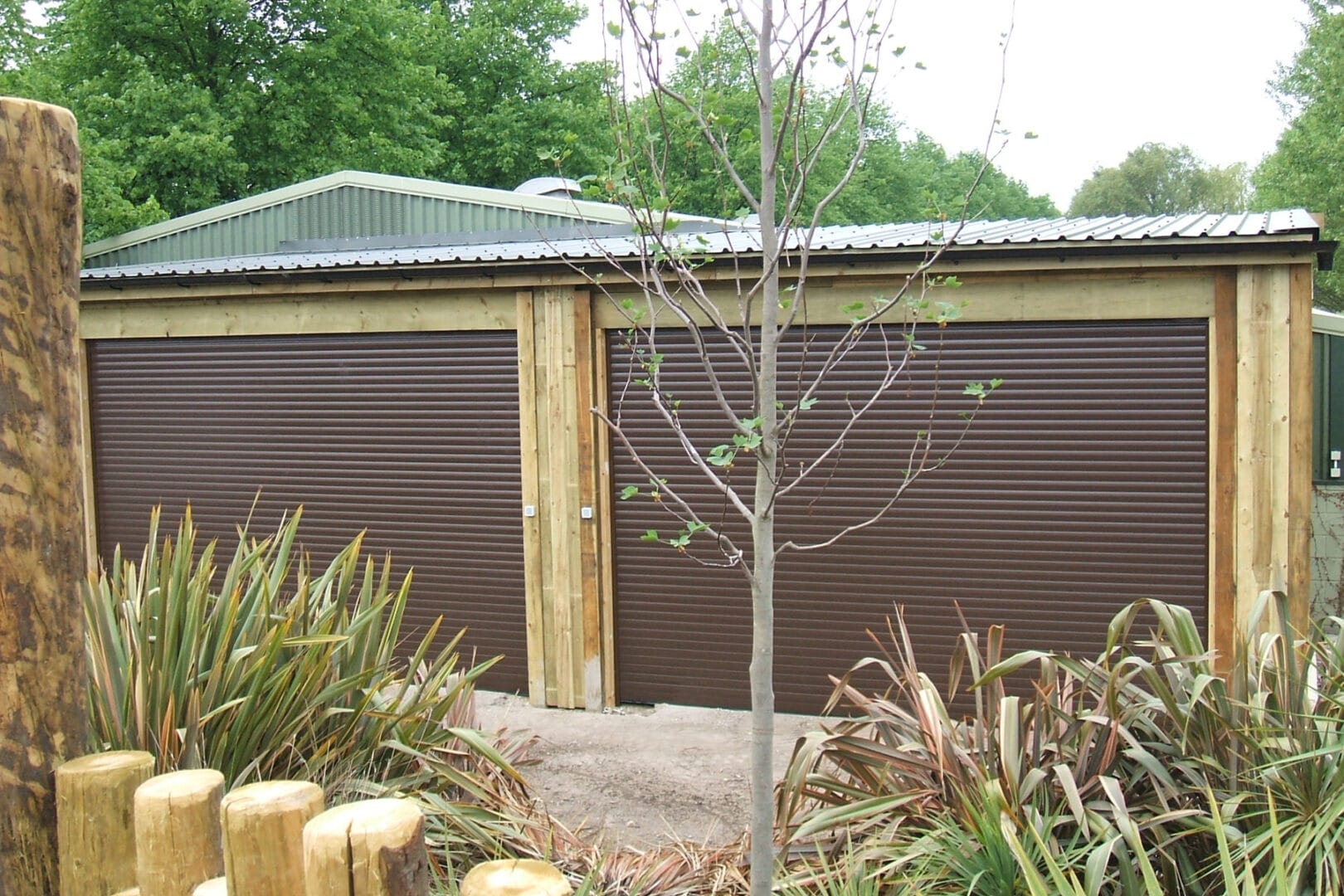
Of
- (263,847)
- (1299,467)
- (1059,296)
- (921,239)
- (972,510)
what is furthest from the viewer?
(921,239)

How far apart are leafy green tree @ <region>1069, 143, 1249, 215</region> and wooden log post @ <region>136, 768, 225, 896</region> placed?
61012 mm

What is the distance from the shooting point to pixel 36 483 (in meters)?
3.15

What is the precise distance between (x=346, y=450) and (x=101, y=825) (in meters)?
7.50

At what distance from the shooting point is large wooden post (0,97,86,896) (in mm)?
3088

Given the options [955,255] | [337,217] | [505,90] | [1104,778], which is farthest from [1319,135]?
[1104,778]

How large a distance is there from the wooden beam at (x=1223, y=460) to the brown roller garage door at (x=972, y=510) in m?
0.09

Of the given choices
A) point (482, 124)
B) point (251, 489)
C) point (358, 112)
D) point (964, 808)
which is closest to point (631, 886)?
point (964, 808)

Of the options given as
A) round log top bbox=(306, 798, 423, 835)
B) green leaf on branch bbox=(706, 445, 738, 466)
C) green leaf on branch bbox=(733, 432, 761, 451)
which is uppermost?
green leaf on branch bbox=(733, 432, 761, 451)

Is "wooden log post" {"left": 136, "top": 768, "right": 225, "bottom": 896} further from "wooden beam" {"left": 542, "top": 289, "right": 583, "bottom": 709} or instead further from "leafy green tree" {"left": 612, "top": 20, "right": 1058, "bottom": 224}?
"wooden beam" {"left": 542, "top": 289, "right": 583, "bottom": 709}

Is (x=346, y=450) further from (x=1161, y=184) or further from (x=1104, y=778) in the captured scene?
(x=1161, y=184)

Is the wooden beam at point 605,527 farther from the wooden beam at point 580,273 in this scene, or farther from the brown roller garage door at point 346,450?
the brown roller garage door at point 346,450

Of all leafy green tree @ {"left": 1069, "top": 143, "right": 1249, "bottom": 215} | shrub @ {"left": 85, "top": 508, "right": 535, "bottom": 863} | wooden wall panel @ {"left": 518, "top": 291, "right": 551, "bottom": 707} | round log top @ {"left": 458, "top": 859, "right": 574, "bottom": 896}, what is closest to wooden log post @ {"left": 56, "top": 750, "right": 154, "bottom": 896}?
shrub @ {"left": 85, "top": 508, "right": 535, "bottom": 863}

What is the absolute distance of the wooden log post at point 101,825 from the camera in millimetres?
3059

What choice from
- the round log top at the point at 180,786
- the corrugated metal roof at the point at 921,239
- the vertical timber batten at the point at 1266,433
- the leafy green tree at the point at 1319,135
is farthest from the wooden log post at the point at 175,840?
the leafy green tree at the point at 1319,135
